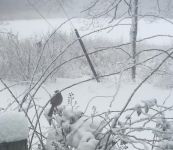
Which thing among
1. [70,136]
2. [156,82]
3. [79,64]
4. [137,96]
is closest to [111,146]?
[70,136]

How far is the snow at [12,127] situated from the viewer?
75cm

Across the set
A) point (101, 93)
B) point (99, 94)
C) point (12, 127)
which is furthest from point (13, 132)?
point (101, 93)

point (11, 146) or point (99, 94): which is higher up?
point (11, 146)

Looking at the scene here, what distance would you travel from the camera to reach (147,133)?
4164 mm

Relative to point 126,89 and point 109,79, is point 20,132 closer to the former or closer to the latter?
point 126,89

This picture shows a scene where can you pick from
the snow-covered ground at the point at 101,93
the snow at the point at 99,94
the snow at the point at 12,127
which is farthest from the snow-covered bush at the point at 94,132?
the snow-covered ground at the point at 101,93

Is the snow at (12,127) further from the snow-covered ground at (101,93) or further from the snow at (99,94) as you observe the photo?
the snow-covered ground at (101,93)

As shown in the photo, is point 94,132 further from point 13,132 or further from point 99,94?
point 99,94

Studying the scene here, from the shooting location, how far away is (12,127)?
0.77 meters

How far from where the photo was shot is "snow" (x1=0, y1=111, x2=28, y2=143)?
752mm

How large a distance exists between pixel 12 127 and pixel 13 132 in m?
0.02

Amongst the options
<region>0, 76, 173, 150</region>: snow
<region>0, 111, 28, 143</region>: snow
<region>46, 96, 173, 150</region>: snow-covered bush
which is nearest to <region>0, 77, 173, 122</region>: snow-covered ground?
<region>0, 76, 173, 150</region>: snow

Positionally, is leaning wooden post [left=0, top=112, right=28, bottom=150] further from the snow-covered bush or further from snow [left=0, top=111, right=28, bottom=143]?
the snow-covered bush

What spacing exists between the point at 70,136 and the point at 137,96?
5.14 metres
